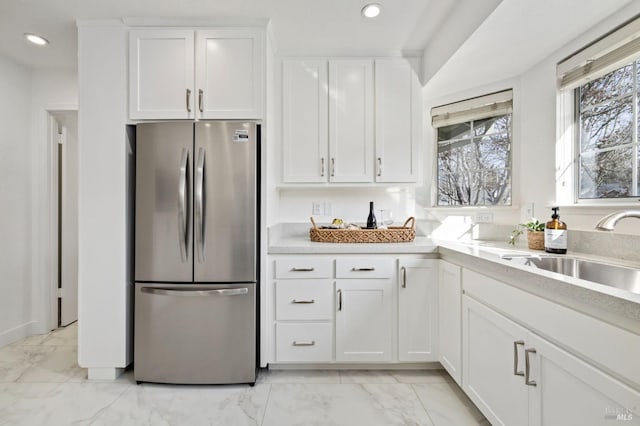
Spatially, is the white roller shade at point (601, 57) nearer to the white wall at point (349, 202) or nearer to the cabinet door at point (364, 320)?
the white wall at point (349, 202)

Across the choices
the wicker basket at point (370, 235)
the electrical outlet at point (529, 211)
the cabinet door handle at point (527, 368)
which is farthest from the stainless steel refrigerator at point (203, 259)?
the electrical outlet at point (529, 211)

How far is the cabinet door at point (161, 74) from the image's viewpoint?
202cm

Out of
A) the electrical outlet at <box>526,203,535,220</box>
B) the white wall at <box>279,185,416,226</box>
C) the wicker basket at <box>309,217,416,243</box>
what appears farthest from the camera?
the white wall at <box>279,185,416,226</box>

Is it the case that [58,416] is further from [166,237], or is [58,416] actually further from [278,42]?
[278,42]

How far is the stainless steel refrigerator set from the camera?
1.95m

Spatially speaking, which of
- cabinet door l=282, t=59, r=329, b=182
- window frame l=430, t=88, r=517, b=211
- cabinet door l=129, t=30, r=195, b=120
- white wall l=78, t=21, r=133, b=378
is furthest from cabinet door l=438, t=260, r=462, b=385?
white wall l=78, t=21, r=133, b=378

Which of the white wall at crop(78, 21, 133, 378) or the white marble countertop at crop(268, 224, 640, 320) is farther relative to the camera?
the white wall at crop(78, 21, 133, 378)

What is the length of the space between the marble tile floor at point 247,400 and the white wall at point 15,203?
0.64 meters

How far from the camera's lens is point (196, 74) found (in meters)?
2.03

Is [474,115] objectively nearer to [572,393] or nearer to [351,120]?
[351,120]

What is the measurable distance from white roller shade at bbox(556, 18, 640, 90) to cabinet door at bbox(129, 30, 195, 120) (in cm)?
247

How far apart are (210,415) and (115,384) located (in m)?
0.81

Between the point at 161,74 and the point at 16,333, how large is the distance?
2.71 meters

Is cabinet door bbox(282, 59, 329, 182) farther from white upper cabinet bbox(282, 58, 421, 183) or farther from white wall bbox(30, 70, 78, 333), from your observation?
white wall bbox(30, 70, 78, 333)
